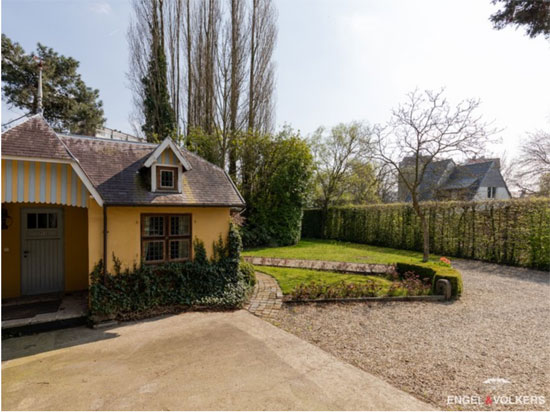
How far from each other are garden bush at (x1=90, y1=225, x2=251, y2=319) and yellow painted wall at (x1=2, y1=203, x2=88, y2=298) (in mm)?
2750

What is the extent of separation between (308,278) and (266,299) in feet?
7.92

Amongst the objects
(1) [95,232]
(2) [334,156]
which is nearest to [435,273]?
(1) [95,232]

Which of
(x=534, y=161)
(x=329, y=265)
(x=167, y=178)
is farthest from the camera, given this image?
(x=534, y=161)

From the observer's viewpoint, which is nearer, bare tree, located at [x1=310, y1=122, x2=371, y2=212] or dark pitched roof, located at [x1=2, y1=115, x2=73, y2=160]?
dark pitched roof, located at [x1=2, y1=115, x2=73, y2=160]

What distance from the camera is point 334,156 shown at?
2627cm

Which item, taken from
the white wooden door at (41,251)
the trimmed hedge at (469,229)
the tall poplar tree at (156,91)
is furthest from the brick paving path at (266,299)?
the tall poplar tree at (156,91)

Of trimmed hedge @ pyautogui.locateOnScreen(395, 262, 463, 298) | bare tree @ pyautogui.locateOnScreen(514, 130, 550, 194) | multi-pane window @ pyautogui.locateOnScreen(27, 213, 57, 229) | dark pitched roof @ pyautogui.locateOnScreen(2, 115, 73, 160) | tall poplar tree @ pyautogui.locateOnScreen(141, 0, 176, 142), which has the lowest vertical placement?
trimmed hedge @ pyautogui.locateOnScreen(395, 262, 463, 298)

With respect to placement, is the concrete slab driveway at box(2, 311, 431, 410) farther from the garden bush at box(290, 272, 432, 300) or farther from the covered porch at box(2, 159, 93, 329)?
the garden bush at box(290, 272, 432, 300)

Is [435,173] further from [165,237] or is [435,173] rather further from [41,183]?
[41,183]

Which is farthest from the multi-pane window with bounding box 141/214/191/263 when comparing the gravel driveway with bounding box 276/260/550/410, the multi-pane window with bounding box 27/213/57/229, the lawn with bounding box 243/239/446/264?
the lawn with bounding box 243/239/446/264

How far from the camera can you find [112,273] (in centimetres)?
769

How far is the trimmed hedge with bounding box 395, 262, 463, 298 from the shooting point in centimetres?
923

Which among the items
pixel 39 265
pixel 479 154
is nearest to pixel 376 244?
pixel 479 154

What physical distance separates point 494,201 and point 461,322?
10471 millimetres
